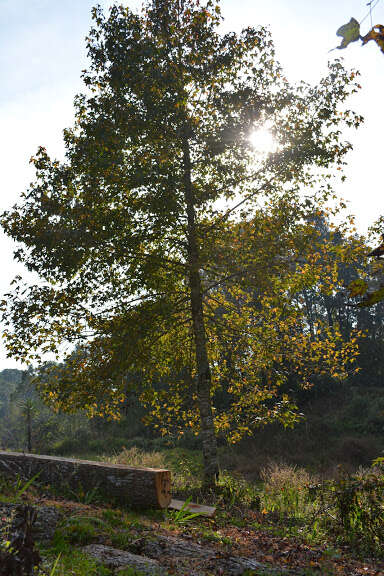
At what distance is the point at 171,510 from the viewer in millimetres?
6258

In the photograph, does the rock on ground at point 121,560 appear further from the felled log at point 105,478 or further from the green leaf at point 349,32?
the green leaf at point 349,32

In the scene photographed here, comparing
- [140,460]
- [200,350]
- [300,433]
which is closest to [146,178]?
[200,350]

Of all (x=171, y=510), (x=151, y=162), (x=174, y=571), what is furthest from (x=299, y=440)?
(x=174, y=571)

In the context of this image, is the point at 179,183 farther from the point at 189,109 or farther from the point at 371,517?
the point at 371,517

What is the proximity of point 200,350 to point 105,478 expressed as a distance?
10.4ft

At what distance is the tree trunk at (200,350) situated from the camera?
26.7ft

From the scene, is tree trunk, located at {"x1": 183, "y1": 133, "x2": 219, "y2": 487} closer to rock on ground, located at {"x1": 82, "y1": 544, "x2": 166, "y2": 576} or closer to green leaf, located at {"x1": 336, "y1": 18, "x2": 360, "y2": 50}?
rock on ground, located at {"x1": 82, "y1": 544, "x2": 166, "y2": 576}

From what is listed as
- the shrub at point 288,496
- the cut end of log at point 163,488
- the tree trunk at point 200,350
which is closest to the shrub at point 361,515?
the shrub at point 288,496

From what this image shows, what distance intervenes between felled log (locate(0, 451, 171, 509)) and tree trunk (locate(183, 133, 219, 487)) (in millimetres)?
2042

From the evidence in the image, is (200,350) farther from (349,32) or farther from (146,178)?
(349,32)

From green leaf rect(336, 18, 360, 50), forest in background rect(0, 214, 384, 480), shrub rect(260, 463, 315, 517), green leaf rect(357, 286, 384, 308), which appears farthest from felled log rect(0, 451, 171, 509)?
forest in background rect(0, 214, 384, 480)

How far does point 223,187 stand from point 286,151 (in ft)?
4.79

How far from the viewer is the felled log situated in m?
6.01

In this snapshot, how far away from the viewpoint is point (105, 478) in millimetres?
6312
